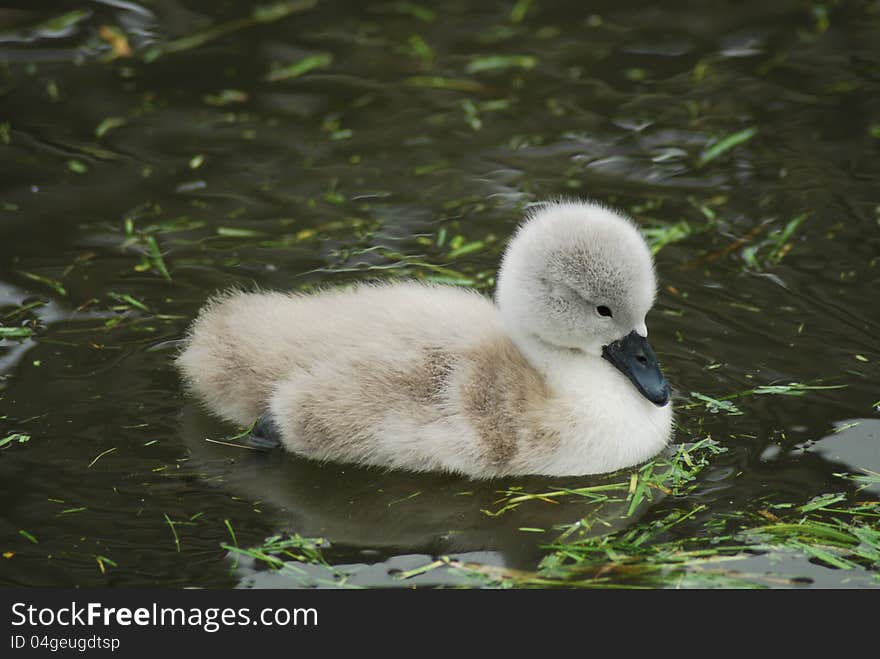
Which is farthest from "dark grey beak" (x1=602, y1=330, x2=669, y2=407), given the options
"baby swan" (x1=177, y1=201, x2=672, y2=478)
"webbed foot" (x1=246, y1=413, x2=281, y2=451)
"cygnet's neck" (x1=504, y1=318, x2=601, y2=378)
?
"webbed foot" (x1=246, y1=413, x2=281, y2=451)

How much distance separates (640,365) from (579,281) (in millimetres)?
424

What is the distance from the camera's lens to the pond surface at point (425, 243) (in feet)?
15.5

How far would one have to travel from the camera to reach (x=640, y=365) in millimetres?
5172

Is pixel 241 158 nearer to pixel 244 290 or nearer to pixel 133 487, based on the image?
pixel 244 290

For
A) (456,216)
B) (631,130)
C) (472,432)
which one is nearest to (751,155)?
(631,130)

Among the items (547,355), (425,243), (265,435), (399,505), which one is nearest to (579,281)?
(547,355)

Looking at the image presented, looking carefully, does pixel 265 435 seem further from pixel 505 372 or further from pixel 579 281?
pixel 579 281

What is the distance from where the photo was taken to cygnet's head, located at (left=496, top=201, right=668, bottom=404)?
5.01 meters

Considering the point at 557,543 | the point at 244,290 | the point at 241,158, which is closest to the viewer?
the point at 557,543

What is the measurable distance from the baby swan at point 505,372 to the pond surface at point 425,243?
14cm

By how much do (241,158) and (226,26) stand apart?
6.09ft

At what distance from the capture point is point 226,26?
29.9 ft

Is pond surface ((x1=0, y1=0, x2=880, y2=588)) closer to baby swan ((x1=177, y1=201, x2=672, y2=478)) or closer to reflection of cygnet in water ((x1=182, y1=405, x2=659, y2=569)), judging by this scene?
reflection of cygnet in water ((x1=182, y1=405, x2=659, y2=569))

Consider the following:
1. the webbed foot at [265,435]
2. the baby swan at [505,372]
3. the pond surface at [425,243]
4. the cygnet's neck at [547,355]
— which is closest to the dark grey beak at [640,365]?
the baby swan at [505,372]
